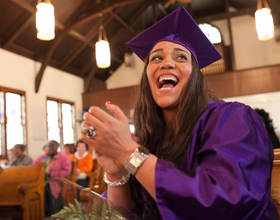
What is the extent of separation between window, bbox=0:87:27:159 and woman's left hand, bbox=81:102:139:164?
7.18 m

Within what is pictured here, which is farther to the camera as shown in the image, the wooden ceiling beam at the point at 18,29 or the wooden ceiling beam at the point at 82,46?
the wooden ceiling beam at the point at 82,46

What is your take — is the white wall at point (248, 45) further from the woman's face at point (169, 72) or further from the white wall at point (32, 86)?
the woman's face at point (169, 72)

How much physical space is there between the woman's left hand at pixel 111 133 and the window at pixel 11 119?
7.18 metres

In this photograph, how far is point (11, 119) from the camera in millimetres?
7559

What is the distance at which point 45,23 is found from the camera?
11.8 ft

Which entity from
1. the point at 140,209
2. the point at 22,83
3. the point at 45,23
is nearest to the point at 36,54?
the point at 22,83

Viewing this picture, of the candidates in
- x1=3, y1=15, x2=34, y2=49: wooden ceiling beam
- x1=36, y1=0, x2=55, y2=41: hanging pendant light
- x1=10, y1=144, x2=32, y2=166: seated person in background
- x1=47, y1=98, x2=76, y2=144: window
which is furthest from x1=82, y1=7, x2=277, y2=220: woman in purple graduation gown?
x1=47, y1=98, x2=76, y2=144: window

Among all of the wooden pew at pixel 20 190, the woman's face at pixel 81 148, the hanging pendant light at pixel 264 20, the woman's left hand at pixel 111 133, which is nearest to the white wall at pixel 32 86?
the woman's face at pixel 81 148

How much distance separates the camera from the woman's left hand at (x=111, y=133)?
0.75m

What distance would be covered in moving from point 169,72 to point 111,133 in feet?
1.69

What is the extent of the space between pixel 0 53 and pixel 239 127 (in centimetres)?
787

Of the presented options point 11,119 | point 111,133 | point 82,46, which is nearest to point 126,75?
point 82,46

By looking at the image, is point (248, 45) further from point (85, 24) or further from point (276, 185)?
point (276, 185)

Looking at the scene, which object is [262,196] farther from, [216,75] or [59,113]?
[59,113]
